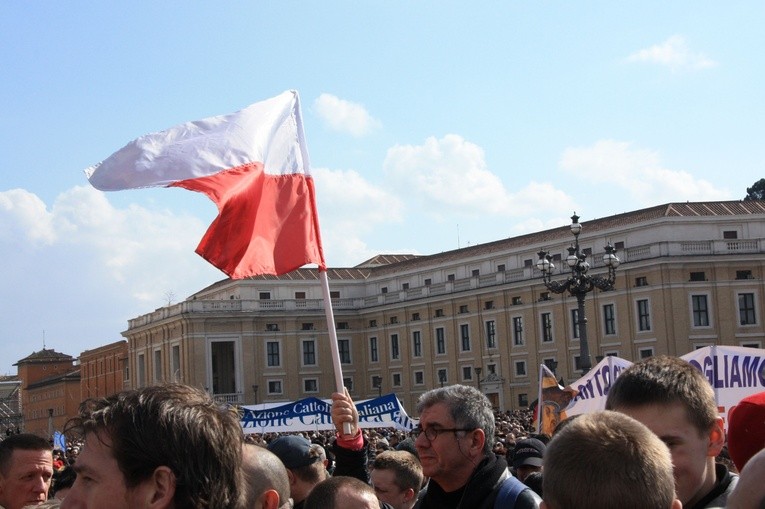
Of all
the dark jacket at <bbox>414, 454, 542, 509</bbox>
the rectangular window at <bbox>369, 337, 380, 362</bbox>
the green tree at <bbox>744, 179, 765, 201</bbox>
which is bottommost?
the dark jacket at <bbox>414, 454, 542, 509</bbox>

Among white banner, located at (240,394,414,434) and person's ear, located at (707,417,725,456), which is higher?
person's ear, located at (707,417,725,456)

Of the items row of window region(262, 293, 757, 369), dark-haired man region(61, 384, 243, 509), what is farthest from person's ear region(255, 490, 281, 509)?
row of window region(262, 293, 757, 369)

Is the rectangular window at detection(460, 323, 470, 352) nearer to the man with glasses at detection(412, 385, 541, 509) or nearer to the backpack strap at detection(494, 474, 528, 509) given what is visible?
the man with glasses at detection(412, 385, 541, 509)

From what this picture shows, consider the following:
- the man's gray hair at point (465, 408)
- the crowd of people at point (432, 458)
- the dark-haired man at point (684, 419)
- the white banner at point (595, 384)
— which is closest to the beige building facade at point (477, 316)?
the white banner at point (595, 384)

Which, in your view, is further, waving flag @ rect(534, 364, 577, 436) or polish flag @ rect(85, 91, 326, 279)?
waving flag @ rect(534, 364, 577, 436)

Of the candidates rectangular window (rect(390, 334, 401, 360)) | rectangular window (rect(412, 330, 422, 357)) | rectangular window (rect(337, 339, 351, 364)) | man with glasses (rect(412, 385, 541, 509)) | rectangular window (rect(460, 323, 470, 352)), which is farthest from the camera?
rectangular window (rect(337, 339, 351, 364))

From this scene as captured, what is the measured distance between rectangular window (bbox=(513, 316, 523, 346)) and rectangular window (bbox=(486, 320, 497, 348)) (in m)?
1.53

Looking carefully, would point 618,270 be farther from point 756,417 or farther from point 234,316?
point 756,417

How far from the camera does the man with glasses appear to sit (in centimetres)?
458

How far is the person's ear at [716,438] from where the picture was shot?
11.3 feet

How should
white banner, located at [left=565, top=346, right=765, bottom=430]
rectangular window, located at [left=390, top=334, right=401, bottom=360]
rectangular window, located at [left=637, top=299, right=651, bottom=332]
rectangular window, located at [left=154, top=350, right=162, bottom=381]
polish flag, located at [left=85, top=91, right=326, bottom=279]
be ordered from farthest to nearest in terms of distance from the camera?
rectangular window, located at [left=154, top=350, right=162, bottom=381], rectangular window, located at [left=390, top=334, right=401, bottom=360], rectangular window, located at [left=637, top=299, right=651, bottom=332], white banner, located at [left=565, top=346, right=765, bottom=430], polish flag, located at [left=85, top=91, right=326, bottom=279]

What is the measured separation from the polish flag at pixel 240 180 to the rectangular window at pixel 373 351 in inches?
2629

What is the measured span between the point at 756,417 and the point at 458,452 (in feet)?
5.48

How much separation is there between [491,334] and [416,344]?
7242 millimetres
